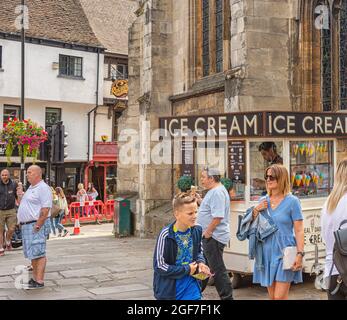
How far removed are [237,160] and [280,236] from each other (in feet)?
10.2

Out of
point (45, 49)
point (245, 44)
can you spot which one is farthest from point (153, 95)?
point (45, 49)

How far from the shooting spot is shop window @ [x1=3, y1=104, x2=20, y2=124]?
95.3ft

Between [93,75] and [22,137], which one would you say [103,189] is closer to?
[93,75]

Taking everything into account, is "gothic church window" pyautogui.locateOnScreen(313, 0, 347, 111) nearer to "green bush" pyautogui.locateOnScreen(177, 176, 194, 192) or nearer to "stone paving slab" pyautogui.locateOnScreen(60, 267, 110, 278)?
"green bush" pyautogui.locateOnScreen(177, 176, 194, 192)

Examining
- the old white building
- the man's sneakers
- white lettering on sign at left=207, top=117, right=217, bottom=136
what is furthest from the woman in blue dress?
the old white building

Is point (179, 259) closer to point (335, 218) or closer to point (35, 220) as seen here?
point (335, 218)

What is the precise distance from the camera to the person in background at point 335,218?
4.40 meters

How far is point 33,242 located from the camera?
→ 790 cm

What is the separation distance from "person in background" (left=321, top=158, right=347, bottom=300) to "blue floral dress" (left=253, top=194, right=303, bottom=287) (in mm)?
726

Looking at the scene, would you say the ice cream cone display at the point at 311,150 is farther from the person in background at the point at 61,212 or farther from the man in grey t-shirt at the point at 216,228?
the person in background at the point at 61,212

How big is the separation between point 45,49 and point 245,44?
65.9 feet

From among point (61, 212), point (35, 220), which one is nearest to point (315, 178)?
point (35, 220)

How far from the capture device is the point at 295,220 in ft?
17.1

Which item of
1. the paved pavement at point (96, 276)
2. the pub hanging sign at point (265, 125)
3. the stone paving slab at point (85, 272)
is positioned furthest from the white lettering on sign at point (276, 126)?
the stone paving slab at point (85, 272)
